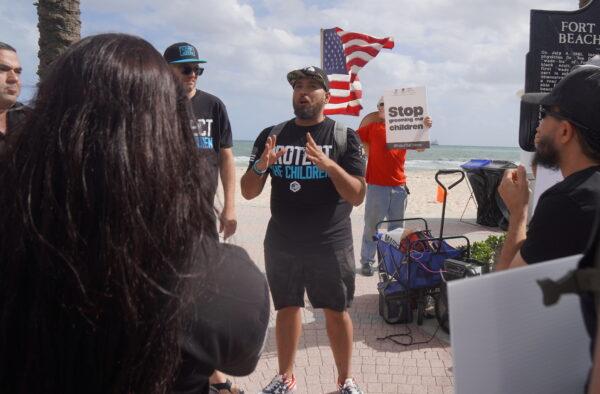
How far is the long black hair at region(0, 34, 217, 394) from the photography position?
0.95m

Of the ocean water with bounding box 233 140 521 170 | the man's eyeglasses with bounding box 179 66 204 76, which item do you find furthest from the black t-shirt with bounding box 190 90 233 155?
the ocean water with bounding box 233 140 521 170

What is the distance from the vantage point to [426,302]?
15.7 feet

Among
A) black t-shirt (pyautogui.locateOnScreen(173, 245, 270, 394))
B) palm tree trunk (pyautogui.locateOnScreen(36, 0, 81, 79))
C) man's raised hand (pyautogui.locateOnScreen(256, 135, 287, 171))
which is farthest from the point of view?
palm tree trunk (pyautogui.locateOnScreen(36, 0, 81, 79))

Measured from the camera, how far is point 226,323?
1105 mm

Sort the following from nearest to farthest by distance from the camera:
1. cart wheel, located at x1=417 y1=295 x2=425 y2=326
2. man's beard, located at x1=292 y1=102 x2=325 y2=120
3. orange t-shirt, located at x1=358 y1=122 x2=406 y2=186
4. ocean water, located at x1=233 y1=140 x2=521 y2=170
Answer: man's beard, located at x1=292 y1=102 x2=325 y2=120, cart wheel, located at x1=417 y1=295 x2=425 y2=326, orange t-shirt, located at x1=358 y1=122 x2=406 y2=186, ocean water, located at x1=233 y1=140 x2=521 y2=170

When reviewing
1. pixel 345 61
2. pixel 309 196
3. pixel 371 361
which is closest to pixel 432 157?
pixel 345 61

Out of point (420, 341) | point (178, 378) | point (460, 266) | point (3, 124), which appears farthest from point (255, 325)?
point (420, 341)

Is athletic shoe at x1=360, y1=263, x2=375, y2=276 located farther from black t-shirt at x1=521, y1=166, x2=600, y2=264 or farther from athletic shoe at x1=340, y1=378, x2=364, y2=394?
black t-shirt at x1=521, y1=166, x2=600, y2=264

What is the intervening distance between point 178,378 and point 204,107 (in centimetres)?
274

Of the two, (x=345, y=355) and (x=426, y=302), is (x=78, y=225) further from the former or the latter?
(x=426, y=302)

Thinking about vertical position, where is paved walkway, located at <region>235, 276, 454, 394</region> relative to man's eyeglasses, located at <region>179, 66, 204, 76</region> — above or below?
below

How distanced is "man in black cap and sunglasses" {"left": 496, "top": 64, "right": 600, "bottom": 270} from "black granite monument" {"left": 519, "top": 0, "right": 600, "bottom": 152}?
2170 mm

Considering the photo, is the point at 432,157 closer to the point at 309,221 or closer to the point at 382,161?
the point at 382,161

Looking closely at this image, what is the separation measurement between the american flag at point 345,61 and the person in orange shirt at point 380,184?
1.20 ft
